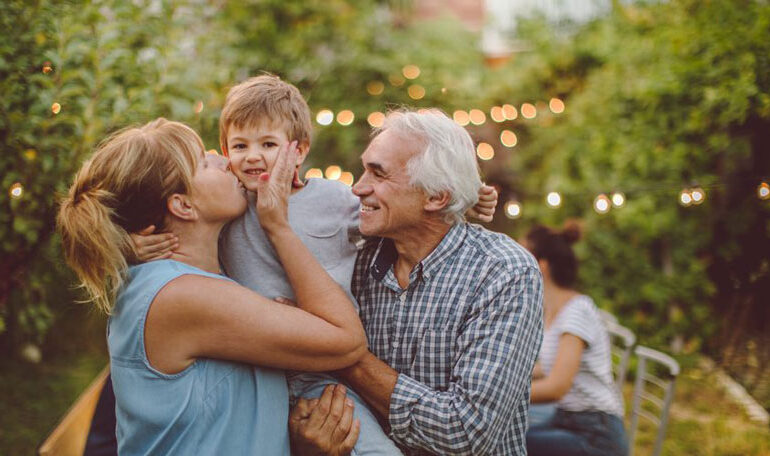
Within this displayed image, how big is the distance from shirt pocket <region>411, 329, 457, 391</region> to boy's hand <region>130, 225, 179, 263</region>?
29.7 inches

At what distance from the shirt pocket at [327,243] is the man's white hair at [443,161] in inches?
11.6

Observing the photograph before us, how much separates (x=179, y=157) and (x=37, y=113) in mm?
1170

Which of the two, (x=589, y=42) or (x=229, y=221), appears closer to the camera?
(x=229, y=221)

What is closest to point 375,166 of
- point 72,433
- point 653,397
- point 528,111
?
point 72,433

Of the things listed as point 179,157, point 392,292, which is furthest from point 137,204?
point 392,292

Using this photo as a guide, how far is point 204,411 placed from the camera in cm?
153

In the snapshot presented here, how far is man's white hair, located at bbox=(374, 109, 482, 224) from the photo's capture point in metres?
1.85

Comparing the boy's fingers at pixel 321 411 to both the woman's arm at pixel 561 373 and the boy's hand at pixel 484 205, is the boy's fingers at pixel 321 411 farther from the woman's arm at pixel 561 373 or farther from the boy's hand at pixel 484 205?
the woman's arm at pixel 561 373

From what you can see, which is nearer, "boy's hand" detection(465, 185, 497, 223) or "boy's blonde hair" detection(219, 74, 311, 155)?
"boy's blonde hair" detection(219, 74, 311, 155)

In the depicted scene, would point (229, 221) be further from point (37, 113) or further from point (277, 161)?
point (37, 113)

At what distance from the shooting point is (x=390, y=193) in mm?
1856

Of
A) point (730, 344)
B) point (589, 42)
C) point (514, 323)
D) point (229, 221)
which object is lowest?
point (730, 344)

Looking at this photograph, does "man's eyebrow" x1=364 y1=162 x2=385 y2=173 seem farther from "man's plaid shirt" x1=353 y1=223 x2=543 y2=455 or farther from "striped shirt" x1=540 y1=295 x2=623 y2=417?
"striped shirt" x1=540 y1=295 x2=623 y2=417

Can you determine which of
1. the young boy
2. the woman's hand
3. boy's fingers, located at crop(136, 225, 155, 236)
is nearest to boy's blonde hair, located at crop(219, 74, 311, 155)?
the young boy
